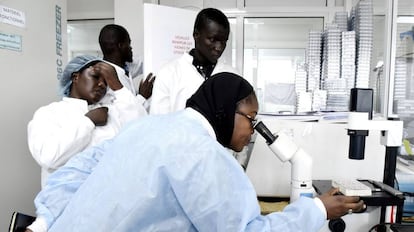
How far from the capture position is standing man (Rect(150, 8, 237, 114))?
1.47 metres

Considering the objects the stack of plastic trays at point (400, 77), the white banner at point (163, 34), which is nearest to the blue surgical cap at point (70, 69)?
the white banner at point (163, 34)

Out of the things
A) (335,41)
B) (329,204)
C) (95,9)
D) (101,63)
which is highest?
(95,9)

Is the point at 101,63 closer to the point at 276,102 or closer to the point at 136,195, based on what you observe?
the point at 136,195

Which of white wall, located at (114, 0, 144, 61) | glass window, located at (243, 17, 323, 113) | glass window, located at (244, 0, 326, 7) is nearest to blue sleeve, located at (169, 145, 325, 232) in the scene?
white wall, located at (114, 0, 144, 61)

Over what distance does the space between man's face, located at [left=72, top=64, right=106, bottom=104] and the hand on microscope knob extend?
93 centimetres

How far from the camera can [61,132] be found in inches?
43.3

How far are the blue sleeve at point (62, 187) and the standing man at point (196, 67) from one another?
0.63 metres

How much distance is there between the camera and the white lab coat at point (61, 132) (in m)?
1.08

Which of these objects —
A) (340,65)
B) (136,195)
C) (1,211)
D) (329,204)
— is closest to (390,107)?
(340,65)

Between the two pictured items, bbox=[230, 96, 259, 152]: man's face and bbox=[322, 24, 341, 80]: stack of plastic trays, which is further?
bbox=[322, 24, 341, 80]: stack of plastic trays

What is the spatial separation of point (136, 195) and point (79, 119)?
0.64 m

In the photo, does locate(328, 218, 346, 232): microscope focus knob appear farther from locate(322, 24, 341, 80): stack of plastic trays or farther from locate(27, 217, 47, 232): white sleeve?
locate(322, 24, 341, 80): stack of plastic trays

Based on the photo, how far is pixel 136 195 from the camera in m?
0.63

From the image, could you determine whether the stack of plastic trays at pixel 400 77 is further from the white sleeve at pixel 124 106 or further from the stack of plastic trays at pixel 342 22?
the white sleeve at pixel 124 106
